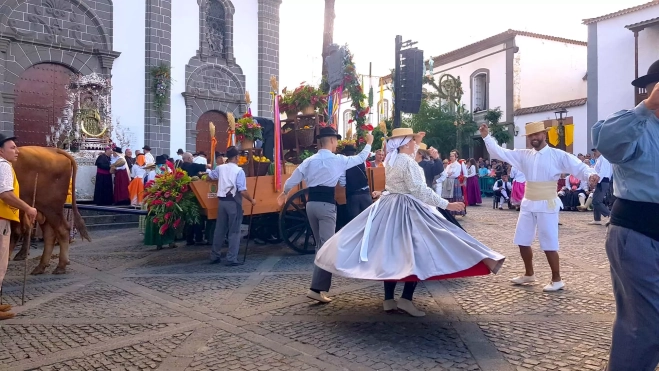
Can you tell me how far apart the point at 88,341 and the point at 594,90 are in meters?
24.7

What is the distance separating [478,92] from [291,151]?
81.3ft

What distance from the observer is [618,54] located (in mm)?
23703

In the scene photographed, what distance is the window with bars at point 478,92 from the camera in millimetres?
32031

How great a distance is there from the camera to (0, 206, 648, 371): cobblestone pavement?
4059mm

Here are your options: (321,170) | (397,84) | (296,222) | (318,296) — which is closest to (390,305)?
(318,296)

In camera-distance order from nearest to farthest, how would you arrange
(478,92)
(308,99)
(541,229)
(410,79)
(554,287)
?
1. (554,287)
2. (541,229)
3. (308,99)
4. (410,79)
5. (478,92)

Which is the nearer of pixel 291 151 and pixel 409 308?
pixel 409 308

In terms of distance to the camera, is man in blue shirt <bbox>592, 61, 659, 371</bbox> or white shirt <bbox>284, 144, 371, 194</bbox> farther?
white shirt <bbox>284, 144, 371, 194</bbox>

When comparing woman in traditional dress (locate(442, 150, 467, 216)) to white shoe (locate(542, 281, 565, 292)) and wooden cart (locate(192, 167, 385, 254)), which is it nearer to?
wooden cart (locate(192, 167, 385, 254))

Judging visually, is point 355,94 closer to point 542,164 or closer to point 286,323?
point 542,164

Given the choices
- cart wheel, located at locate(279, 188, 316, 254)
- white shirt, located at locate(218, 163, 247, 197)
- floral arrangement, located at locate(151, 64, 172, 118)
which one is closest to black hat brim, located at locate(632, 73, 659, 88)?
white shirt, located at locate(218, 163, 247, 197)

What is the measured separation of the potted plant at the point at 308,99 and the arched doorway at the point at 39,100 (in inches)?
398

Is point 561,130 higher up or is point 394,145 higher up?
point 561,130

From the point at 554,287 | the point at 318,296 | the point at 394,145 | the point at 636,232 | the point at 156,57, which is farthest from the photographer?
the point at 156,57
